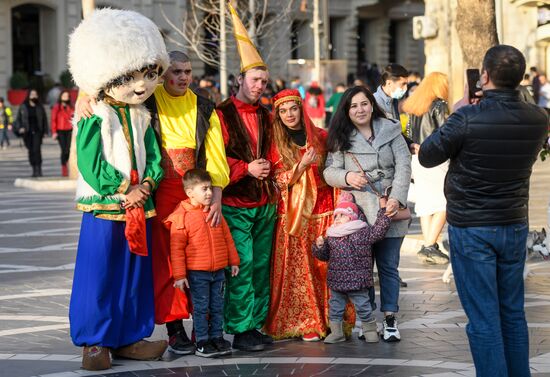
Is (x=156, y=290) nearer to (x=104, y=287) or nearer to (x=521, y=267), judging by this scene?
(x=104, y=287)

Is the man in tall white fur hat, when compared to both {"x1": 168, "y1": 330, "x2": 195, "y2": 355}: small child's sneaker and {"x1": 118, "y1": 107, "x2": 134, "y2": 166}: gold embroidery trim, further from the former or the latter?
{"x1": 168, "y1": 330, "x2": 195, "y2": 355}: small child's sneaker

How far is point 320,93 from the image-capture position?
31.3 meters

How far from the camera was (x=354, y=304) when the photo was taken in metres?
9.23

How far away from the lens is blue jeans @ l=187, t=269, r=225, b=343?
8.71m

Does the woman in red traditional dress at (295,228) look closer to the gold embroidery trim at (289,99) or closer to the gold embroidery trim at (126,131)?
the gold embroidery trim at (289,99)

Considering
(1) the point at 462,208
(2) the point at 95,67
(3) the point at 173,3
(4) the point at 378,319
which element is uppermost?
(3) the point at 173,3

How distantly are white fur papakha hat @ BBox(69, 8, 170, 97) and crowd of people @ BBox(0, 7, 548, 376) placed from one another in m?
0.01

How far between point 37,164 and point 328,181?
16949 millimetres

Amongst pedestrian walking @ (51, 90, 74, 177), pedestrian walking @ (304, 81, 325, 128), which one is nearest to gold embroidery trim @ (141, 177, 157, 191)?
pedestrian walking @ (51, 90, 74, 177)

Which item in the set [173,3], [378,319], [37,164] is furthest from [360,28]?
[378,319]

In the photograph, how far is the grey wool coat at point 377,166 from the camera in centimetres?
926

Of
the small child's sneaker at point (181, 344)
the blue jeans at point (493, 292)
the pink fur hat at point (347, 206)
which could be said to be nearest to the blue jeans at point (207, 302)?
the small child's sneaker at point (181, 344)

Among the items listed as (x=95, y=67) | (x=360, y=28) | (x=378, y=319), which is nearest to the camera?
(x=95, y=67)

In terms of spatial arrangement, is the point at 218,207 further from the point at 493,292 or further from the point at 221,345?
the point at 493,292
